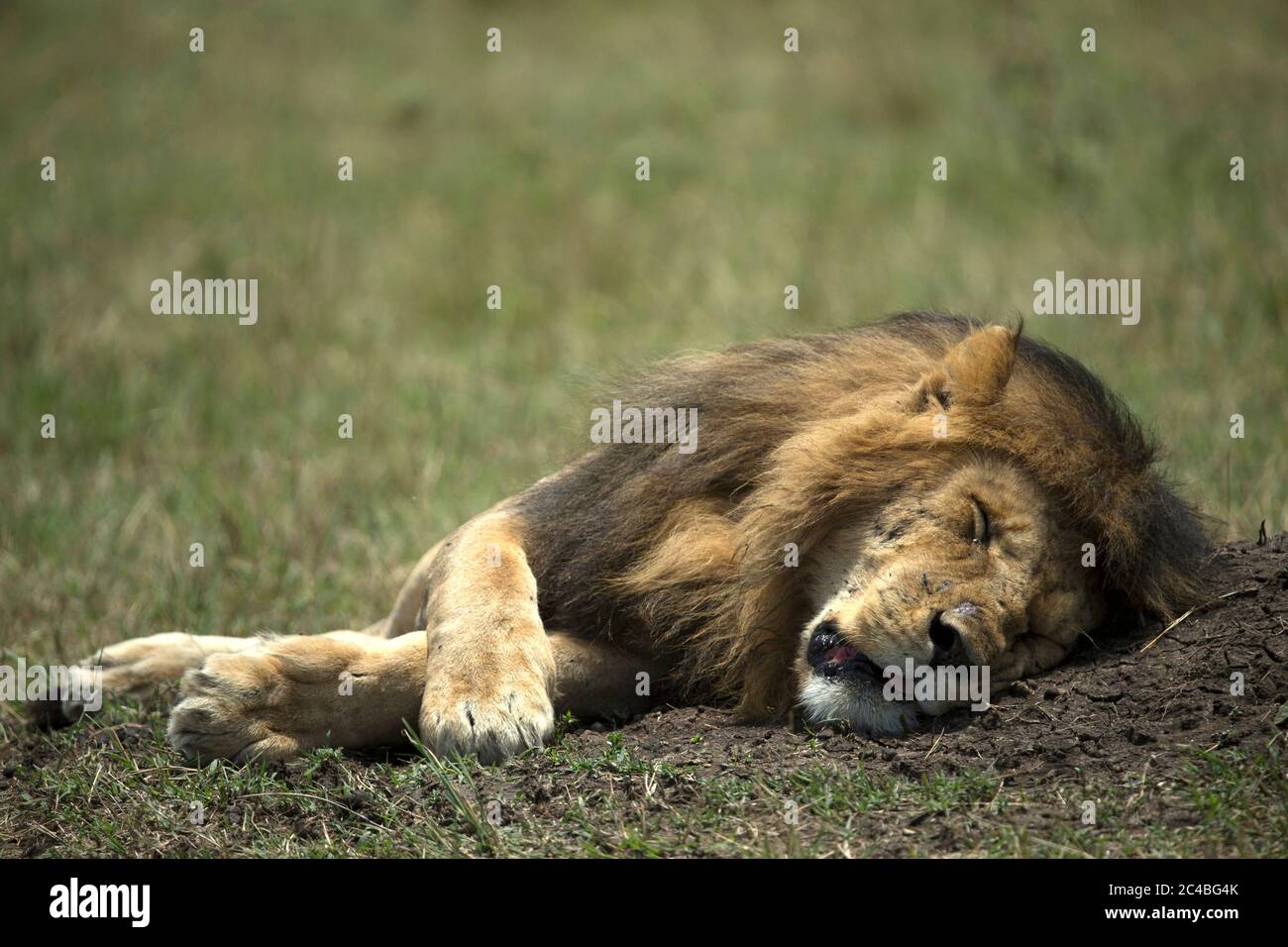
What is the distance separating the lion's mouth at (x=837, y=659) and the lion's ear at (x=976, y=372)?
2.35 ft

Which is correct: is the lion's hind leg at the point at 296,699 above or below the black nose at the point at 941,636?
below

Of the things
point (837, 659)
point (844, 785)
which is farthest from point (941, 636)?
point (844, 785)

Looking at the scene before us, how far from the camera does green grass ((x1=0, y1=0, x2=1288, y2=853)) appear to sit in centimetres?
659

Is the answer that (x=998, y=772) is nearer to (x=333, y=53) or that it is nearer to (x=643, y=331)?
(x=643, y=331)

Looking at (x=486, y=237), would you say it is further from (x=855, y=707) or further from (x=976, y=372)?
(x=855, y=707)

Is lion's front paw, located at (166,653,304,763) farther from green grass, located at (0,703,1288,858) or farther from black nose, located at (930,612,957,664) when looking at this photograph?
black nose, located at (930,612,957,664)

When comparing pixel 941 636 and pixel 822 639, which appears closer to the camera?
pixel 941 636

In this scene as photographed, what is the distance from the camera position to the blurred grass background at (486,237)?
22.2 feet

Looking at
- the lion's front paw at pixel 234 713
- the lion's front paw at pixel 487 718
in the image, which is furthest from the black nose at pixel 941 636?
the lion's front paw at pixel 234 713

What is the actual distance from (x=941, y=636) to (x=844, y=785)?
0.45 meters

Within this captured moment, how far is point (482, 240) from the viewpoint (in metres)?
11.0

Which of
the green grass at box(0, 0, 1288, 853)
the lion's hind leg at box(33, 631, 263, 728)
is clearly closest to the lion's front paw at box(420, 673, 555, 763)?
the green grass at box(0, 0, 1288, 853)

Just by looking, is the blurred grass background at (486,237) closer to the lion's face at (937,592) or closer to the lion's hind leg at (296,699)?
the lion's hind leg at (296,699)

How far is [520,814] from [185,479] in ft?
14.4
